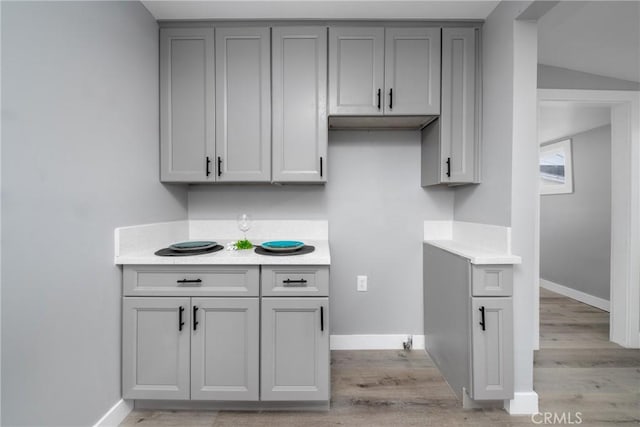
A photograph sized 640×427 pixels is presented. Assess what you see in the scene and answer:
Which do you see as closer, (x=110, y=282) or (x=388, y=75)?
(x=110, y=282)

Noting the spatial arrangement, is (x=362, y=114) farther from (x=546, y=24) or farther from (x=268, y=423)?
(x=268, y=423)

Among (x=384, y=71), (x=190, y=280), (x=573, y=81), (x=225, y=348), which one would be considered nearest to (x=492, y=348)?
(x=225, y=348)

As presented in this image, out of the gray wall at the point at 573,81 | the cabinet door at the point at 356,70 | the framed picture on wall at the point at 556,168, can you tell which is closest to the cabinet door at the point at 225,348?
the cabinet door at the point at 356,70

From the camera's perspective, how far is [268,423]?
4.87 feet

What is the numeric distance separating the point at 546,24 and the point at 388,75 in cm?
106

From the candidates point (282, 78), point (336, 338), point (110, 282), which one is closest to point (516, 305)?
point (336, 338)

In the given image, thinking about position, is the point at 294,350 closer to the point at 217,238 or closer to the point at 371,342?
the point at 371,342

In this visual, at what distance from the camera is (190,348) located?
151 centimetres

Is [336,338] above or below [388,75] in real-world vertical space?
below

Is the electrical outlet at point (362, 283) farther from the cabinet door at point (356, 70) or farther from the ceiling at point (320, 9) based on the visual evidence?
the ceiling at point (320, 9)

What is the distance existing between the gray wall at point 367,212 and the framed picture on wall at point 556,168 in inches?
114

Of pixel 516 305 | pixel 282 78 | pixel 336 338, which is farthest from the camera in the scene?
pixel 336 338

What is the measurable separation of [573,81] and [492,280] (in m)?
2.11

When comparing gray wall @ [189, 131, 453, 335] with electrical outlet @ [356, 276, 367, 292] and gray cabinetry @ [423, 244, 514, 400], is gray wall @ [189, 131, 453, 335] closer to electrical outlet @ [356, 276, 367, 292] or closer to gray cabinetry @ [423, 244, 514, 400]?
electrical outlet @ [356, 276, 367, 292]
